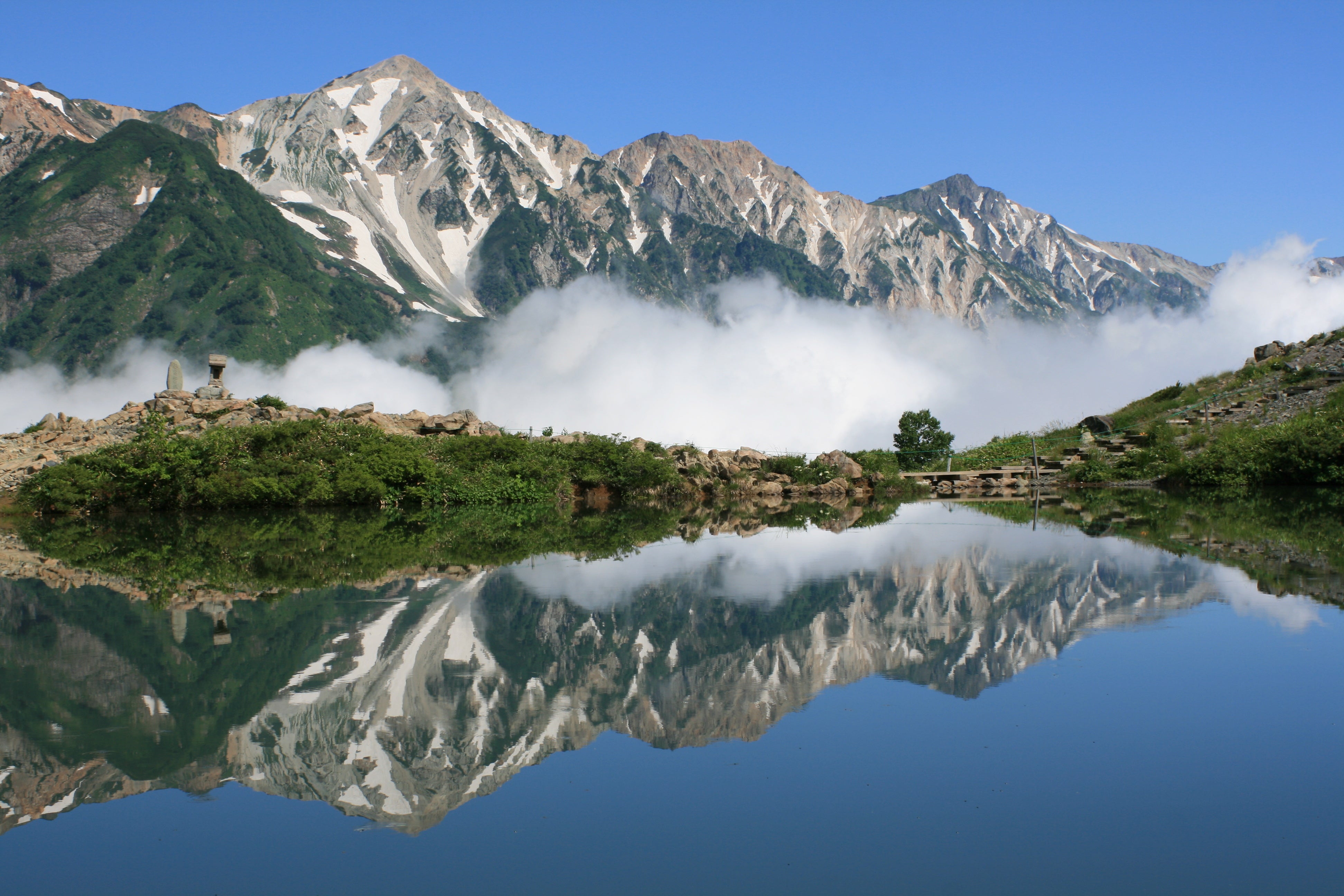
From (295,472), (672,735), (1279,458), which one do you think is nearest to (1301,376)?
(1279,458)

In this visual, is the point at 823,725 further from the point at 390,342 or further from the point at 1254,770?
the point at 390,342

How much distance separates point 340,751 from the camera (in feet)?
23.1

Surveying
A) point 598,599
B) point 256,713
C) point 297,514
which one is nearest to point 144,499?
point 297,514

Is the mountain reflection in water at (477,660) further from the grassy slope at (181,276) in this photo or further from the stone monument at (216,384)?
the grassy slope at (181,276)

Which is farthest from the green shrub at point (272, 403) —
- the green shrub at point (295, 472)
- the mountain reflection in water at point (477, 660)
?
the mountain reflection in water at point (477, 660)

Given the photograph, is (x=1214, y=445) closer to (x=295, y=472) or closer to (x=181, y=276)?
(x=295, y=472)

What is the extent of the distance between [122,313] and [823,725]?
607ft

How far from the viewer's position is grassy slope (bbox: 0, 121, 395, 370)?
163 meters

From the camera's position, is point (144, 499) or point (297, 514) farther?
point (144, 499)

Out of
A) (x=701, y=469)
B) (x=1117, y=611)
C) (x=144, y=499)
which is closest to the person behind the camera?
(x=1117, y=611)

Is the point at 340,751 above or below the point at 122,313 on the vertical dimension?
below

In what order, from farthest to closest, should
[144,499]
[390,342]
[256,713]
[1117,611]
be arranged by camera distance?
1. [390,342]
2. [144,499]
3. [1117,611]
4. [256,713]

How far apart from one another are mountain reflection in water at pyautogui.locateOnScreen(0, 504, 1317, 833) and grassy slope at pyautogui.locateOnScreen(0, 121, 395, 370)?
6273 inches

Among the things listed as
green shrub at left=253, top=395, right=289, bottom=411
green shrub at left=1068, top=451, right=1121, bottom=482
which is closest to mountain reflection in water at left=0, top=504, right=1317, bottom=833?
green shrub at left=253, top=395, right=289, bottom=411
